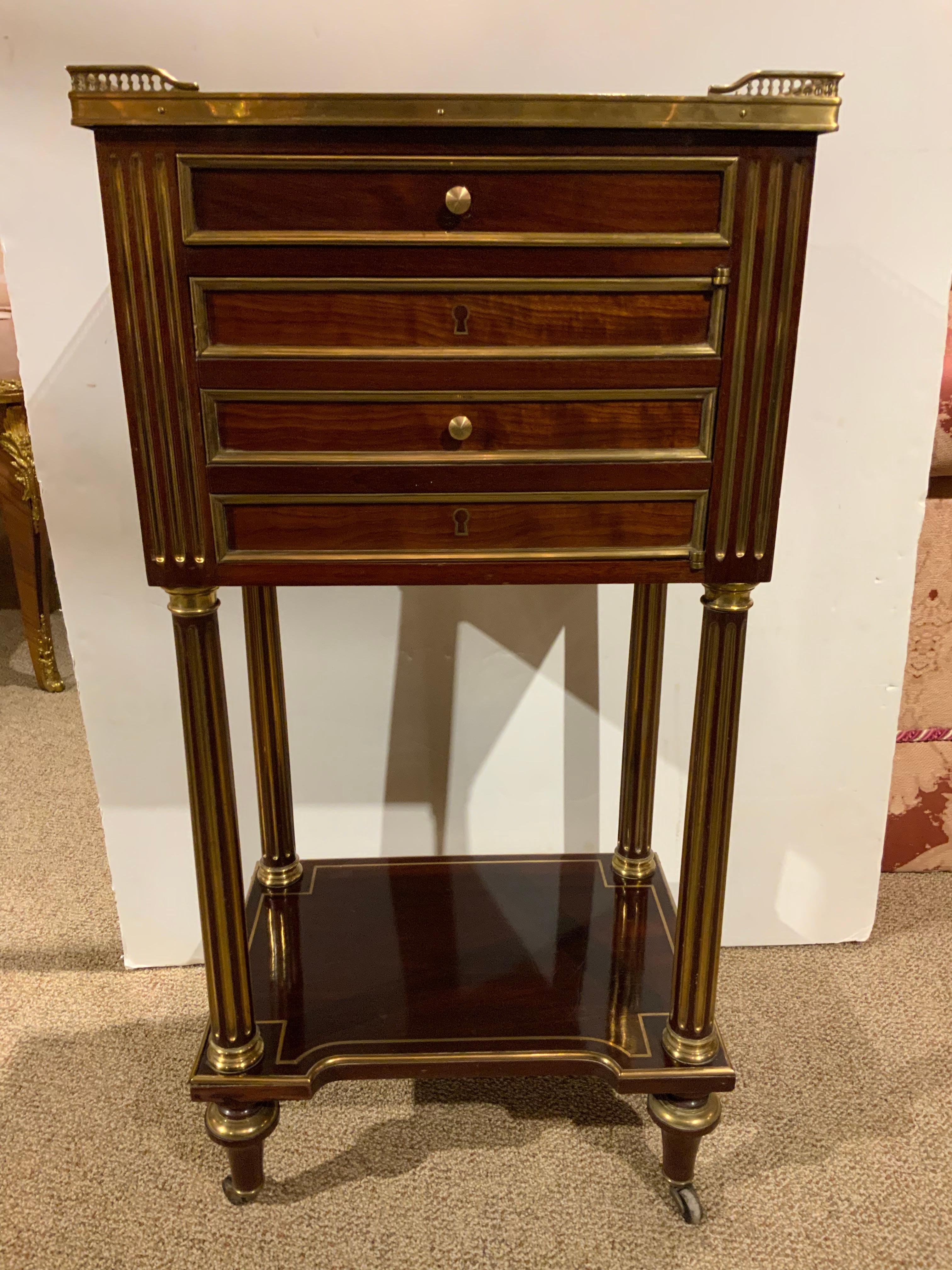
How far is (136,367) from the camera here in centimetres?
72

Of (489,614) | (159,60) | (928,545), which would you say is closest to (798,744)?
(928,545)

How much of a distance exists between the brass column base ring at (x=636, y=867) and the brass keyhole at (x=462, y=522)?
1.98 feet

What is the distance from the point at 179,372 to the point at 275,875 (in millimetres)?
701

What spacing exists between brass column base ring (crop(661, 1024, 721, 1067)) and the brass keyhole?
1.80ft

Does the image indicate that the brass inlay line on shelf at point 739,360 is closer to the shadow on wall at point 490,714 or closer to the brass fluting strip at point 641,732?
the brass fluting strip at point 641,732

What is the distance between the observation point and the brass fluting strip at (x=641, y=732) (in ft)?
3.69

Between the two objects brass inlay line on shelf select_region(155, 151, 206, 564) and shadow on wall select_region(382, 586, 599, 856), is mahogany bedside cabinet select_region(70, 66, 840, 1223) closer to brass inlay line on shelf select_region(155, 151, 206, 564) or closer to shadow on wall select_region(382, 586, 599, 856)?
brass inlay line on shelf select_region(155, 151, 206, 564)

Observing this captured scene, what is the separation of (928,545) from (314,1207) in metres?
1.13

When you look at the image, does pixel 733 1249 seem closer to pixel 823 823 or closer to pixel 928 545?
pixel 823 823

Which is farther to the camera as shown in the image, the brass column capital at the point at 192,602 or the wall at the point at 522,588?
the wall at the point at 522,588

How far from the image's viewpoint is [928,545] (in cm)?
135

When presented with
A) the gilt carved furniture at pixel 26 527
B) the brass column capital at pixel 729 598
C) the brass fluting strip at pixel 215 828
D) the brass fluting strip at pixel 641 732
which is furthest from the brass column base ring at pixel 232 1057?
the gilt carved furniture at pixel 26 527

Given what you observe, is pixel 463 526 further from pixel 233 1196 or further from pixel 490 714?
pixel 233 1196

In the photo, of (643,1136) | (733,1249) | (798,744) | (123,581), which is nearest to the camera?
(733,1249)
